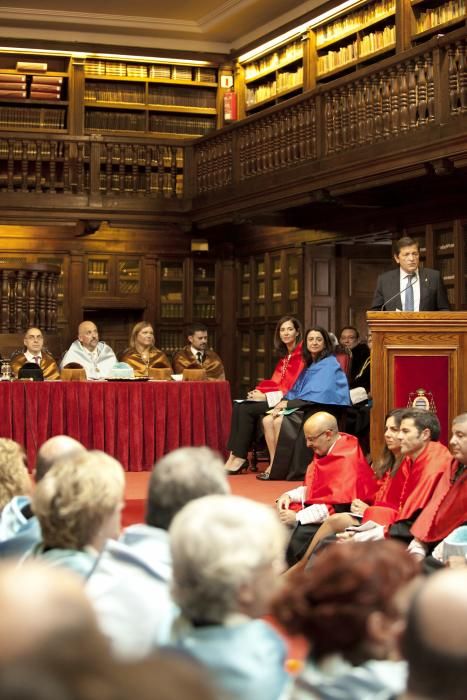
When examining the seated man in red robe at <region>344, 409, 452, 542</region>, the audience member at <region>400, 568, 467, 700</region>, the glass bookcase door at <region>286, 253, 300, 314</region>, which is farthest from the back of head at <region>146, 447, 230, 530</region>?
the glass bookcase door at <region>286, 253, 300, 314</region>

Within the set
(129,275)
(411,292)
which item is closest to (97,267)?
(129,275)

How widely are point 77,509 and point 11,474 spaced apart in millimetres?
1171

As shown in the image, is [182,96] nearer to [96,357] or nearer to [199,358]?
[199,358]

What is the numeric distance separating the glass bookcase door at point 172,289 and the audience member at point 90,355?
3.30m

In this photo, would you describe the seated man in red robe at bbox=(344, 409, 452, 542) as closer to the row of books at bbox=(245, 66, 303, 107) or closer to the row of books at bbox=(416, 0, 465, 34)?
the row of books at bbox=(416, 0, 465, 34)

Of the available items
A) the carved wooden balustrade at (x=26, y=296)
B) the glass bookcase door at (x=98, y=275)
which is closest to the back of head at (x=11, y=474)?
the carved wooden balustrade at (x=26, y=296)

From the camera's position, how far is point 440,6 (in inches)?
402

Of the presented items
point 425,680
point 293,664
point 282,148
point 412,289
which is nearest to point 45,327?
point 282,148

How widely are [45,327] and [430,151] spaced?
172 inches

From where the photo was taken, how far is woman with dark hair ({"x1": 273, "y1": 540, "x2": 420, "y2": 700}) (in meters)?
1.63

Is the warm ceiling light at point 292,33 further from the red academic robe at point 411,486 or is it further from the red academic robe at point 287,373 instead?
the red academic robe at point 411,486

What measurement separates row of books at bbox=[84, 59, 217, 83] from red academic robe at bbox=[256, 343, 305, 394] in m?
5.47

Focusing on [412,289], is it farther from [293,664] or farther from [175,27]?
[175,27]

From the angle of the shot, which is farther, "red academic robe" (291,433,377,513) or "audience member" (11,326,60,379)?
"audience member" (11,326,60,379)
